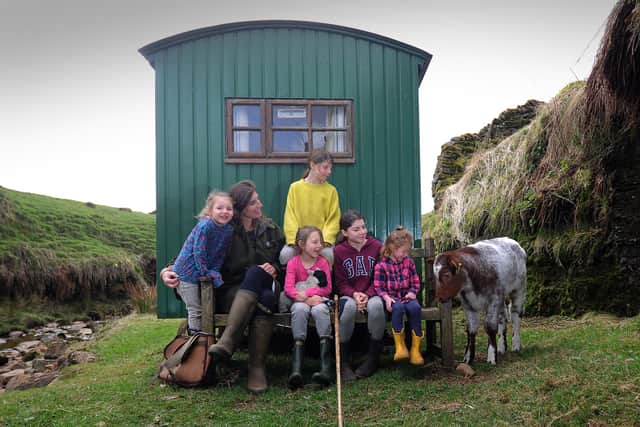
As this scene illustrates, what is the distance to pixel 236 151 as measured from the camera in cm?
583

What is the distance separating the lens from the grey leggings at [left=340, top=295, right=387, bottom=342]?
4.14 meters

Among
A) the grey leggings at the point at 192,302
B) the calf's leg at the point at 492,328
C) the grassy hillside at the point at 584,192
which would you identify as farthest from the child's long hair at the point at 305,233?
the grassy hillside at the point at 584,192

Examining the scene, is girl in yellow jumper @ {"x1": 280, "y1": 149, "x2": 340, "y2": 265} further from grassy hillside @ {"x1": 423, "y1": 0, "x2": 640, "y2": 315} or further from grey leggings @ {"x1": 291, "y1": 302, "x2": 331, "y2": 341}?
grassy hillside @ {"x1": 423, "y1": 0, "x2": 640, "y2": 315}

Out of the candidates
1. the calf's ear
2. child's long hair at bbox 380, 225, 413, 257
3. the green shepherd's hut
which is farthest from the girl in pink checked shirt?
the green shepherd's hut

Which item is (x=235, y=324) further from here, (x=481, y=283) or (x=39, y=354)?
(x=39, y=354)

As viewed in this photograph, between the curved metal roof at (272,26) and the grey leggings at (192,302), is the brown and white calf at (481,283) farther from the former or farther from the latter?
the curved metal roof at (272,26)

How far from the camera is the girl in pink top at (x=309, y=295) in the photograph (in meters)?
3.97

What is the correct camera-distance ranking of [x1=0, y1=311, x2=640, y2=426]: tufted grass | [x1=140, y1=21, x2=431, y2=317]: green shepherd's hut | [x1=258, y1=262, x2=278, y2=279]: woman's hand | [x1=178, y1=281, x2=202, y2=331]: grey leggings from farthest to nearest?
[x1=140, y1=21, x2=431, y2=317]: green shepherd's hut, [x1=178, y1=281, x2=202, y2=331]: grey leggings, [x1=258, y1=262, x2=278, y2=279]: woman's hand, [x1=0, y1=311, x2=640, y2=426]: tufted grass

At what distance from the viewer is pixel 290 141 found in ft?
19.2

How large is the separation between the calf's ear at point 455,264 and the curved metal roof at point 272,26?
3212mm

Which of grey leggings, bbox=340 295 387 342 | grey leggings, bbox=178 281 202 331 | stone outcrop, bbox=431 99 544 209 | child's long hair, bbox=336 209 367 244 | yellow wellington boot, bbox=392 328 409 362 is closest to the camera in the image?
yellow wellington boot, bbox=392 328 409 362

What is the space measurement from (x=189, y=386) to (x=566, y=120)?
17.6 feet

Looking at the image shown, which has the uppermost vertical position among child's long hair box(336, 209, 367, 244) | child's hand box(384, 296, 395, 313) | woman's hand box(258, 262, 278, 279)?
child's long hair box(336, 209, 367, 244)

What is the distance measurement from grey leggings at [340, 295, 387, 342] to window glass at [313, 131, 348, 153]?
7.70 feet
